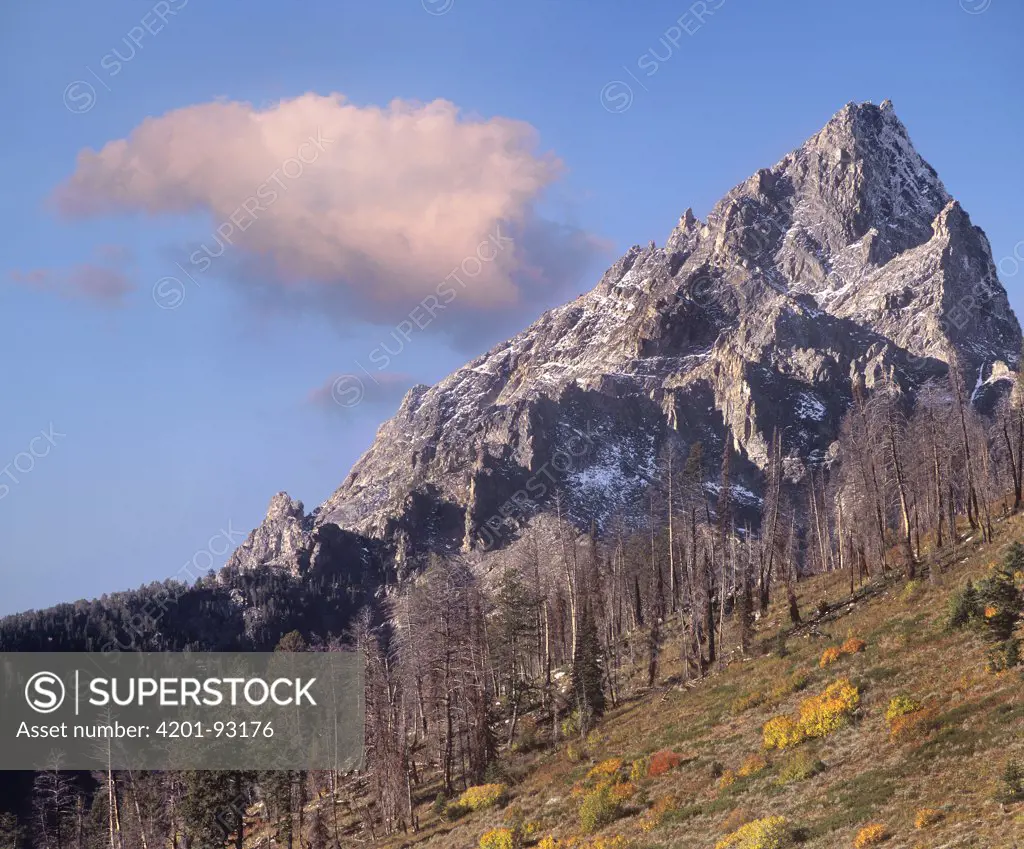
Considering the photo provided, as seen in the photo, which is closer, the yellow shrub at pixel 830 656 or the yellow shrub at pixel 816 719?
the yellow shrub at pixel 816 719

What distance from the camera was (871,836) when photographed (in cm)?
2152

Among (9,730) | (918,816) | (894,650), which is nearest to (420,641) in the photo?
(894,650)

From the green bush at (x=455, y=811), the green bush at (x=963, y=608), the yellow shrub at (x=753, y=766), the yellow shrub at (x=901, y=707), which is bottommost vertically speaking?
the green bush at (x=455, y=811)

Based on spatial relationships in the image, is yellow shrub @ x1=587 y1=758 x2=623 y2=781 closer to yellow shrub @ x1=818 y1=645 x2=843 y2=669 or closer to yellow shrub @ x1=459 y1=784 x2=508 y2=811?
yellow shrub @ x1=459 y1=784 x2=508 y2=811

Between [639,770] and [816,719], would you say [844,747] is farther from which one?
[639,770]

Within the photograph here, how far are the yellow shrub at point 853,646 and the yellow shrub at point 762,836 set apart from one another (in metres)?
15.9

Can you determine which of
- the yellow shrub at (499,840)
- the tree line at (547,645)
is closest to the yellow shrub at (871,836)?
the yellow shrub at (499,840)

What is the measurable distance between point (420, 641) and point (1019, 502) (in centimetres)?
4319

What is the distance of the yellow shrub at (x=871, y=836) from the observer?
70.3ft

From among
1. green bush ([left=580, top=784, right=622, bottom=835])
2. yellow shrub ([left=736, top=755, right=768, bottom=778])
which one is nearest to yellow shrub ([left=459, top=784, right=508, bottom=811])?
green bush ([left=580, top=784, right=622, bottom=835])

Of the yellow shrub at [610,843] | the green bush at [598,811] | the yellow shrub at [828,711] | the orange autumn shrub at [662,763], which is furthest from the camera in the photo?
the orange autumn shrub at [662,763]

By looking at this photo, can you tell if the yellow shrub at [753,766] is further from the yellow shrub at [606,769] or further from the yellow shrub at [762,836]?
the yellow shrub at [606,769]

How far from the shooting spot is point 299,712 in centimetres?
6994

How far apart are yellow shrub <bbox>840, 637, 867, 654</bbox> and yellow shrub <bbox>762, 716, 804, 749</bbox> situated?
25.5 ft
